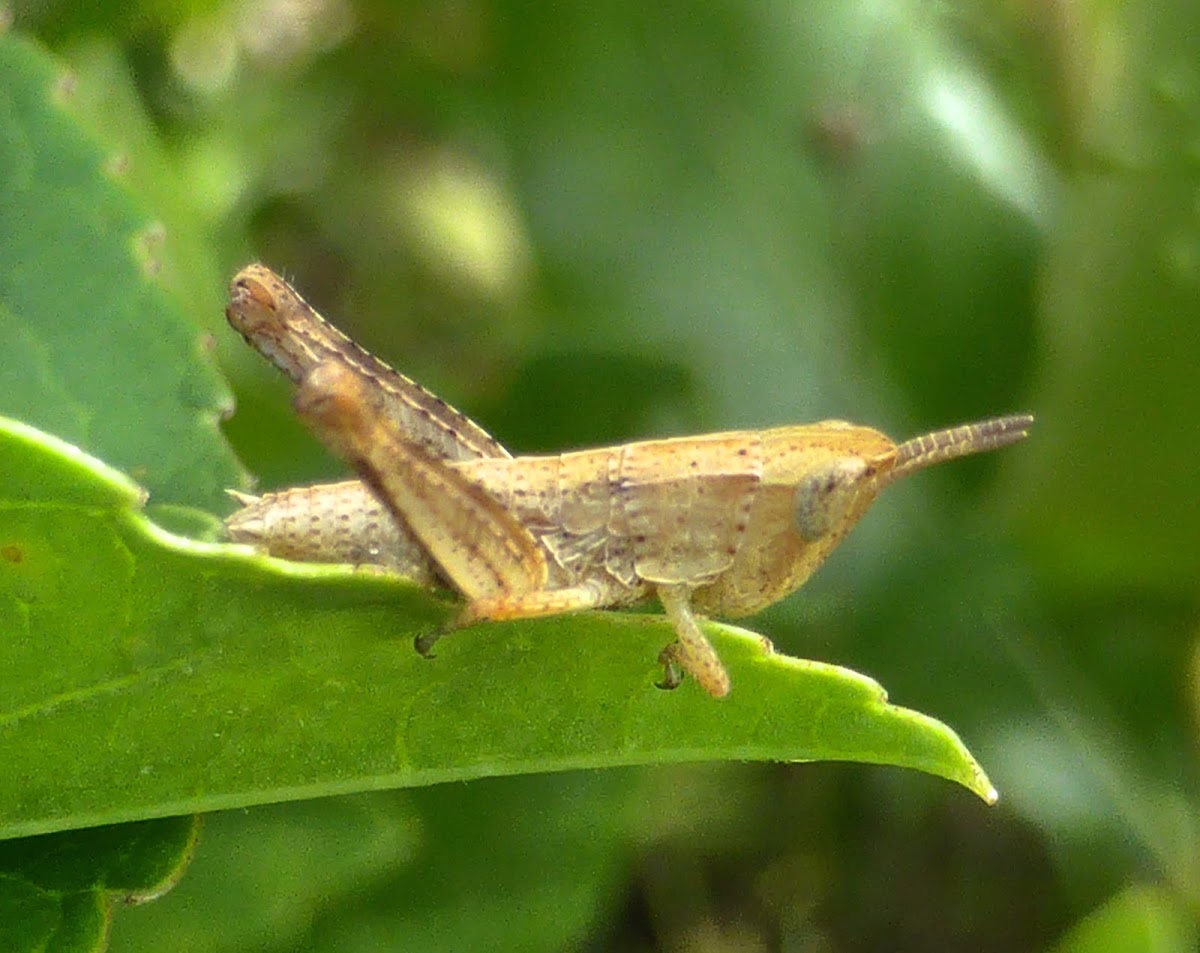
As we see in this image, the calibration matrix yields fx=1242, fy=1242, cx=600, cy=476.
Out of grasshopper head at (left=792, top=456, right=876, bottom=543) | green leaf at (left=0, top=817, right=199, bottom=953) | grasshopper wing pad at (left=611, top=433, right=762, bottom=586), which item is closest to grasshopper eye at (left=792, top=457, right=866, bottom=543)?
grasshopper head at (left=792, top=456, right=876, bottom=543)

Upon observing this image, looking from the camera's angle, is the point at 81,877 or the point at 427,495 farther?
the point at 427,495

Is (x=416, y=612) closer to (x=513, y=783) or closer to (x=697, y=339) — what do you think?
(x=513, y=783)

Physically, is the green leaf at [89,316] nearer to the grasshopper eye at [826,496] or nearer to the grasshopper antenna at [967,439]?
the grasshopper eye at [826,496]

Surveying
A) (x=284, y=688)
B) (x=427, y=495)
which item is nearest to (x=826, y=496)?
(x=427, y=495)

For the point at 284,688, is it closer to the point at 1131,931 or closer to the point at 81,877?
the point at 81,877

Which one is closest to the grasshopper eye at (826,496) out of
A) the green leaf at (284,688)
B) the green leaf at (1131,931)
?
the green leaf at (284,688)

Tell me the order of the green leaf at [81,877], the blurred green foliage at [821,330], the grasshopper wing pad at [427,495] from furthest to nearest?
the blurred green foliage at [821,330], the grasshopper wing pad at [427,495], the green leaf at [81,877]
